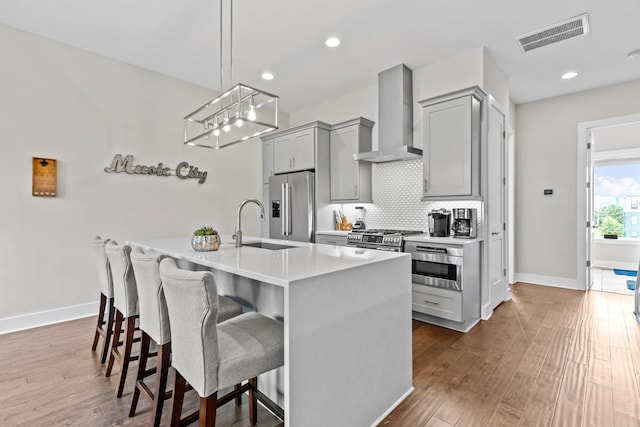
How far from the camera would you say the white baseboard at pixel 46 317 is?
3.17 meters

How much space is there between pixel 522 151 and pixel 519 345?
366 cm

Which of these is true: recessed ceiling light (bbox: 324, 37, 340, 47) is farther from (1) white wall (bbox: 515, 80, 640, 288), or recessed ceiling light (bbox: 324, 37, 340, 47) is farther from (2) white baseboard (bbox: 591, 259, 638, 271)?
(2) white baseboard (bbox: 591, 259, 638, 271)

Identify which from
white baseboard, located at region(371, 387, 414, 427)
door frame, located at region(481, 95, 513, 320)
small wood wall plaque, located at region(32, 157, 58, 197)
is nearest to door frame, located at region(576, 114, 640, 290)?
door frame, located at region(481, 95, 513, 320)

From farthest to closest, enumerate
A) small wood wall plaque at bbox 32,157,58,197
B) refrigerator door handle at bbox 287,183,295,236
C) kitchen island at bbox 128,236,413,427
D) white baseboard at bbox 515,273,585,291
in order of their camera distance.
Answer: refrigerator door handle at bbox 287,183,295,236
white baseboard at bbox 515,273,585,291
small wood wall plaque at bbox 32,157,58,197
kitchen island at bbox 128,236,413,427

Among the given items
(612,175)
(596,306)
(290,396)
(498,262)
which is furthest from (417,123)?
(612,175)

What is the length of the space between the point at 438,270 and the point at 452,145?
4.60 ft

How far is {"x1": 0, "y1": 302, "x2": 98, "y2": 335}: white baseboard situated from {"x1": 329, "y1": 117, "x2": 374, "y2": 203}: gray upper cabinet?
135 inches

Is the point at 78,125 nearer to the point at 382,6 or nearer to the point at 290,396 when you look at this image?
the point at 382,6

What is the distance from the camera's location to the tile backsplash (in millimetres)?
4137

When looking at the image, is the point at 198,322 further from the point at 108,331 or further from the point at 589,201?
the point at 589,201

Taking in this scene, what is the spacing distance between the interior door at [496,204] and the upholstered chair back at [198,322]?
3278mm

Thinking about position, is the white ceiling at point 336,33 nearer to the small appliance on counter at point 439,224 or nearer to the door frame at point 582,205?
the door frame at point 582,205

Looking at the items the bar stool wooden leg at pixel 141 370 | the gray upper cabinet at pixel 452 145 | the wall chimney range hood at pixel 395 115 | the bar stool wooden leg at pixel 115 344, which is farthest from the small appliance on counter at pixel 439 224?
the bar stool wooden leg at pixel 115 344

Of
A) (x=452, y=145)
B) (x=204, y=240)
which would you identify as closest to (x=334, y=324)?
(x=204, y=240)
